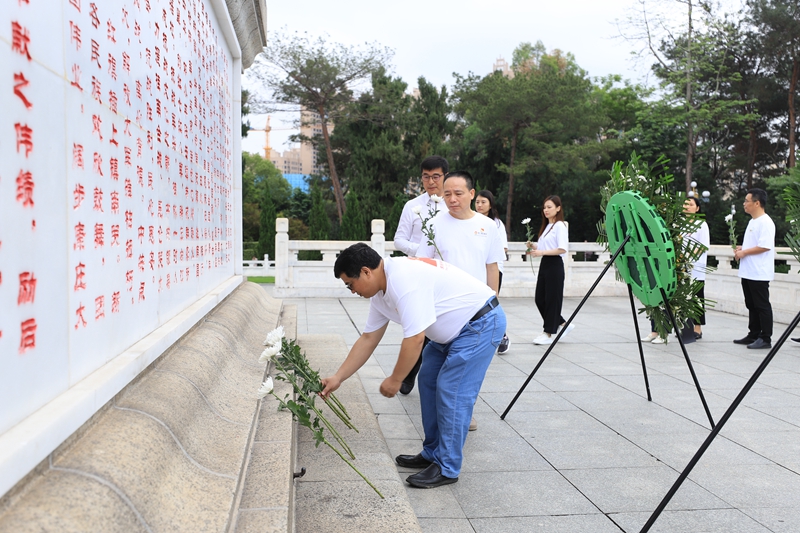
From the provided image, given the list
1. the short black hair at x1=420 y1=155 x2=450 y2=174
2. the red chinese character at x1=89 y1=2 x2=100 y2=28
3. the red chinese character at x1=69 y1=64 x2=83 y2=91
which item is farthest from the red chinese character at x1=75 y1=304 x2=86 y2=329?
the short black hair at x1=420 y1=155 x2=450 y2=174

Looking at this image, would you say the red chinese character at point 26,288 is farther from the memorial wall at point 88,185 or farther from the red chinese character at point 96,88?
the red chinese character at point 96,88

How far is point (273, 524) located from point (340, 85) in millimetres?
23482

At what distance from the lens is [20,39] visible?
138cm

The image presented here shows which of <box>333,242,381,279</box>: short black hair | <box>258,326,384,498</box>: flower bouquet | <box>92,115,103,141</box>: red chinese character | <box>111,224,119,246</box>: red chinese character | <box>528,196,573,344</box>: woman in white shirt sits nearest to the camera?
<box>92,115,103,141</box>: red chinese character

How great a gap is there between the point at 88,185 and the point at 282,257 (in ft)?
30.4

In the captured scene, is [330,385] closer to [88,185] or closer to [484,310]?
[484,310]

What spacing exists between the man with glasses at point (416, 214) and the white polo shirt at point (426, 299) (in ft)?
4.98

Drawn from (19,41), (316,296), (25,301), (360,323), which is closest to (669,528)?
(25,301)

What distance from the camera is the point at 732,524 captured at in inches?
101

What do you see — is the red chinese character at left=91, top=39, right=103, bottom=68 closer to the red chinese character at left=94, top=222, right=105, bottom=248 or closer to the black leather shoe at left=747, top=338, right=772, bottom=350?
the red chinese character at left=94, top=222, right=105, bottom=248

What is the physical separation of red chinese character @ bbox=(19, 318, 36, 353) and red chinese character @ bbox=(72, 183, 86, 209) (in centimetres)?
40

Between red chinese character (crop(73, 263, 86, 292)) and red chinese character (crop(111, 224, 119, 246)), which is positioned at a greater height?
red chinese character (crop(111, 224, 119, 246))

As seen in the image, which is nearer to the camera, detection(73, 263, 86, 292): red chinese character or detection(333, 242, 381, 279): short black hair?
detection(73, 263, 86, 292): red chinese character

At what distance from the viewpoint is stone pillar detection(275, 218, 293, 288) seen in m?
11.0
